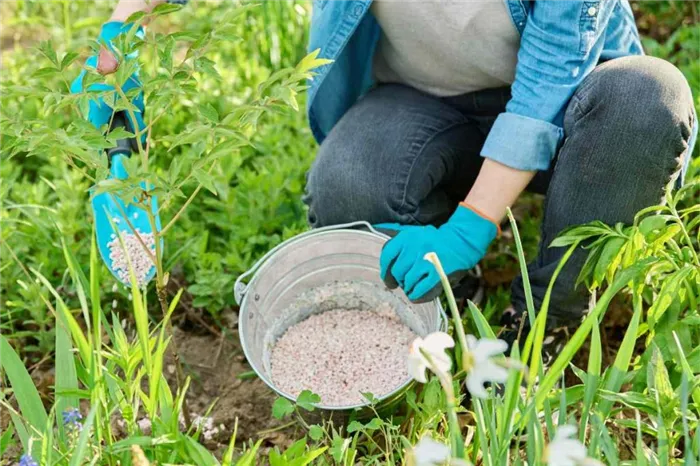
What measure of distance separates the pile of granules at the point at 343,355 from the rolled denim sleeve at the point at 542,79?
0.45 m

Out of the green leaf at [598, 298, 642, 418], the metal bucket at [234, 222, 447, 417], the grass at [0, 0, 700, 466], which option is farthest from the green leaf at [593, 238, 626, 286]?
the metal bucket at [234, 222, 447, 417]

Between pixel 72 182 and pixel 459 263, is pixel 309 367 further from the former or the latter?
pixel 72 182

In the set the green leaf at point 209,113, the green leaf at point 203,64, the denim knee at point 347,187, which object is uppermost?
the green leaf at point 203,64

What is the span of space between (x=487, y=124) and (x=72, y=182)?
3.34ft

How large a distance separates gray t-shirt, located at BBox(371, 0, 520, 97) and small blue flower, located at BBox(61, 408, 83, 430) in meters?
0.99

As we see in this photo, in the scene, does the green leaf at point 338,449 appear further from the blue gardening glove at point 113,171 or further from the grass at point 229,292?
the blue gardening glove at point 113,171

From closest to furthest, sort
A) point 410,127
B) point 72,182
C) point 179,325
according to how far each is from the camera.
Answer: point 410,127
point 179,325
point 72,182

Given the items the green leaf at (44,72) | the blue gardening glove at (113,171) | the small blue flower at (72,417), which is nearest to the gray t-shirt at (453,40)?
the blue gardening glove at (113,171)

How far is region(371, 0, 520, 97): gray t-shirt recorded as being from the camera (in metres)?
1.76

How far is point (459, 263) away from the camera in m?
1.66

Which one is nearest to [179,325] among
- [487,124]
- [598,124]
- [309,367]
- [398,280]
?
[309,367]

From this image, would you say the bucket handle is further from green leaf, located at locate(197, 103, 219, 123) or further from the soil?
green leaf, located at locate(197, 103, 219, 123)

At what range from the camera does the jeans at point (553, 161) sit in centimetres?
162

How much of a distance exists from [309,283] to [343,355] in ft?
0.68
